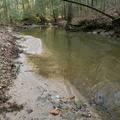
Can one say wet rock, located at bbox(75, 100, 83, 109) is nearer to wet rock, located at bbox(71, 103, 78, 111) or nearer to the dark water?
wet rock, located at bbox(71, 103, 78, 111)

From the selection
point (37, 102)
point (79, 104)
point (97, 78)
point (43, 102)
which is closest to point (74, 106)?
point (79, 104)

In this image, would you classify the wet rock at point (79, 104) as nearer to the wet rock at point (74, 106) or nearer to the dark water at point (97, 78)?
the wet rock at point (74, 106)

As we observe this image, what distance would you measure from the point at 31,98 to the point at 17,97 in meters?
0.36

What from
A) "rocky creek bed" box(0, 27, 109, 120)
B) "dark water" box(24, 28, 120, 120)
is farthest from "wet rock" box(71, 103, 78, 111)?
"dark water" box(24, 28, 120, 120)

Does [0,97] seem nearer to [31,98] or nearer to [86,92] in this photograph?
[31,98]

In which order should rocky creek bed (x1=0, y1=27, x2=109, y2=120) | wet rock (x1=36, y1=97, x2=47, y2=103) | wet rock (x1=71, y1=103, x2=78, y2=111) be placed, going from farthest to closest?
1. wet rock (x1=36, y1=97, x2=47, y2=103)
2. wet rock (x1=71, y1=103, x2=78, y2=111)
3. rocky creek bed (x1=0, y1=27, x2=109, y2=120)

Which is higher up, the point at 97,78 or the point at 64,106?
the point at 97,78

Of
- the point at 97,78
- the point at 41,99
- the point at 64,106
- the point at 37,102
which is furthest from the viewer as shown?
the point at 97,78

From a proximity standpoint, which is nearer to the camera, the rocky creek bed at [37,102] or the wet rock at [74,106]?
the rocky creek bed at [37,102]

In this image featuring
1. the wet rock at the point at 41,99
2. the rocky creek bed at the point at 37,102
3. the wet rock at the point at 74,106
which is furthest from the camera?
the wet rock at the point at 41,99

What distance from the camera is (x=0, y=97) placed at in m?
2.81

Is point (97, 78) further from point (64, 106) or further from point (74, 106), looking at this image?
point (64, 106)

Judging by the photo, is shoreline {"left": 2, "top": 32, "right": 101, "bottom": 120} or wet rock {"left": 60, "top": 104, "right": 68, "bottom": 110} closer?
shoreline {"left": 2, "top": 32, "right": 101, "bottom": 120}

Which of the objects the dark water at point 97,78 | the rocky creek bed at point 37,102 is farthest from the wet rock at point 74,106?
the dark water at point 97,78
